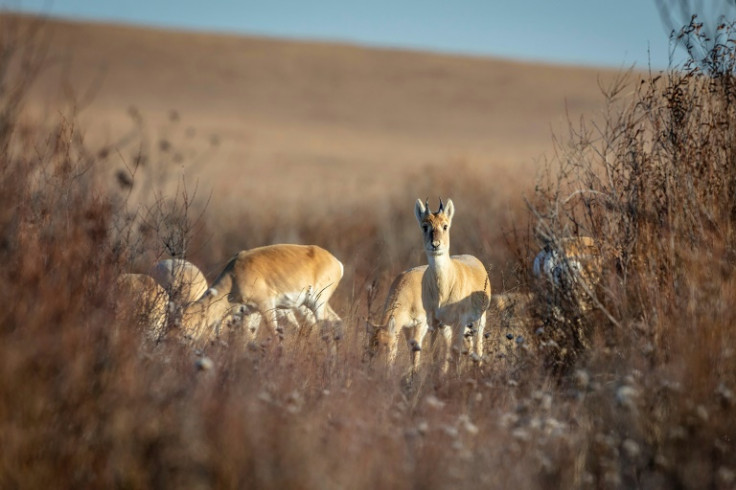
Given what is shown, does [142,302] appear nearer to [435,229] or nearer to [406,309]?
[406,309]

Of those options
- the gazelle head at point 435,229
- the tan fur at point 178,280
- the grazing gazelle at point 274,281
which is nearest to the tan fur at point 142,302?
the tan fur at point 178,280

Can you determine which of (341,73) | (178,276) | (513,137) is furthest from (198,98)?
(178,276)

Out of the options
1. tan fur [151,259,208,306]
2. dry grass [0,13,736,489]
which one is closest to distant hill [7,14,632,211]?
tan fur [151,259,208,306]

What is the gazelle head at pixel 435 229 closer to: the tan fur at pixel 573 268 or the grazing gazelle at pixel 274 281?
the grazing gazelle at pixel 274 281

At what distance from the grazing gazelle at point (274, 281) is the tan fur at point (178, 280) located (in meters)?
0.41

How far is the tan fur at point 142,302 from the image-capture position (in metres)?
6.53

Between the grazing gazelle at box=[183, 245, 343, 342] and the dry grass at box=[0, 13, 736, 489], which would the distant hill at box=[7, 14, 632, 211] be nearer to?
the grazing gazelle at box=[183, 245, 343, 342]

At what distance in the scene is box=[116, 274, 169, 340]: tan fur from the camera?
21.4ft

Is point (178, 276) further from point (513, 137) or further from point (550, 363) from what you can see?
point (513, 137)

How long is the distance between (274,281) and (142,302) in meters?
4.29

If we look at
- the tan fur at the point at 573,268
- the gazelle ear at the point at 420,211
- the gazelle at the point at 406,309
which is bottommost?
the gazelle at the point at 406,309

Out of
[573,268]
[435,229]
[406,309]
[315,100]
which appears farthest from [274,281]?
[315,100]

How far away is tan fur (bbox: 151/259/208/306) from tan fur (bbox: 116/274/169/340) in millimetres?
107

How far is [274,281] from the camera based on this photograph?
1155 cm
